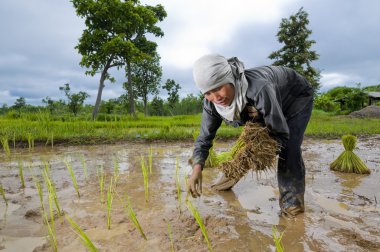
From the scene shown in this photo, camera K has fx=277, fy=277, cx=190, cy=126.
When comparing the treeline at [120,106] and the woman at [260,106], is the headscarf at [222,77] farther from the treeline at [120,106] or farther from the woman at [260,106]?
the treeline at [120,106]

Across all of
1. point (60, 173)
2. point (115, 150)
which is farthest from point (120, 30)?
point (60, 173)

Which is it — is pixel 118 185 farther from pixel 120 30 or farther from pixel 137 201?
pixel 120 30

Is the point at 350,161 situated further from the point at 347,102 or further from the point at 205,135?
the point at 347,102

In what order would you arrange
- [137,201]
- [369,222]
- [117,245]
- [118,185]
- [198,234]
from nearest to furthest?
[117,245] → [198,234] → [369,222] → [137,201] → [118,185]

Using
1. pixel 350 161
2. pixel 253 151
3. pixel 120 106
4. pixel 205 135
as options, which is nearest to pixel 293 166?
pixel 253 151

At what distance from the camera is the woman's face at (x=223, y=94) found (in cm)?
179

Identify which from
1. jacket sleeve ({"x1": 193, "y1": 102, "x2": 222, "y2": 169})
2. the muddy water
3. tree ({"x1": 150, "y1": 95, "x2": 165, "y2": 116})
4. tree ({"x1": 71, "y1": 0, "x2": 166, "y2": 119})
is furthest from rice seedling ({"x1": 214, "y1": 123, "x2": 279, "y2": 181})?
tree ({"x1": 150, "y1": 95, "x2": 165, "y2": 116})

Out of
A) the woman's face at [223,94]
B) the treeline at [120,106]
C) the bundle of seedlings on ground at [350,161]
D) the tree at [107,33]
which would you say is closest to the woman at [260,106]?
the woman's face at [223,94]

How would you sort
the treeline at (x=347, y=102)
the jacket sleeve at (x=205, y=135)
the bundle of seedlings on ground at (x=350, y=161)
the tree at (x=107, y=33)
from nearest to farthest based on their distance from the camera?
the jacket sleeve at (x=205, y=135) < the bundle of seedlings on ground at (x=350, y=161) < the tree at (x=107, y=33) < the treeline at (x=347, y=102)

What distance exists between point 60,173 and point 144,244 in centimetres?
242

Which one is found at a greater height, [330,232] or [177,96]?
[177,96]

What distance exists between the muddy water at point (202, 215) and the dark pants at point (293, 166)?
172mm

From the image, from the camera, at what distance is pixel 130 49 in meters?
16.5

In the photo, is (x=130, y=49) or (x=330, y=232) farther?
(x=130, y=49)
